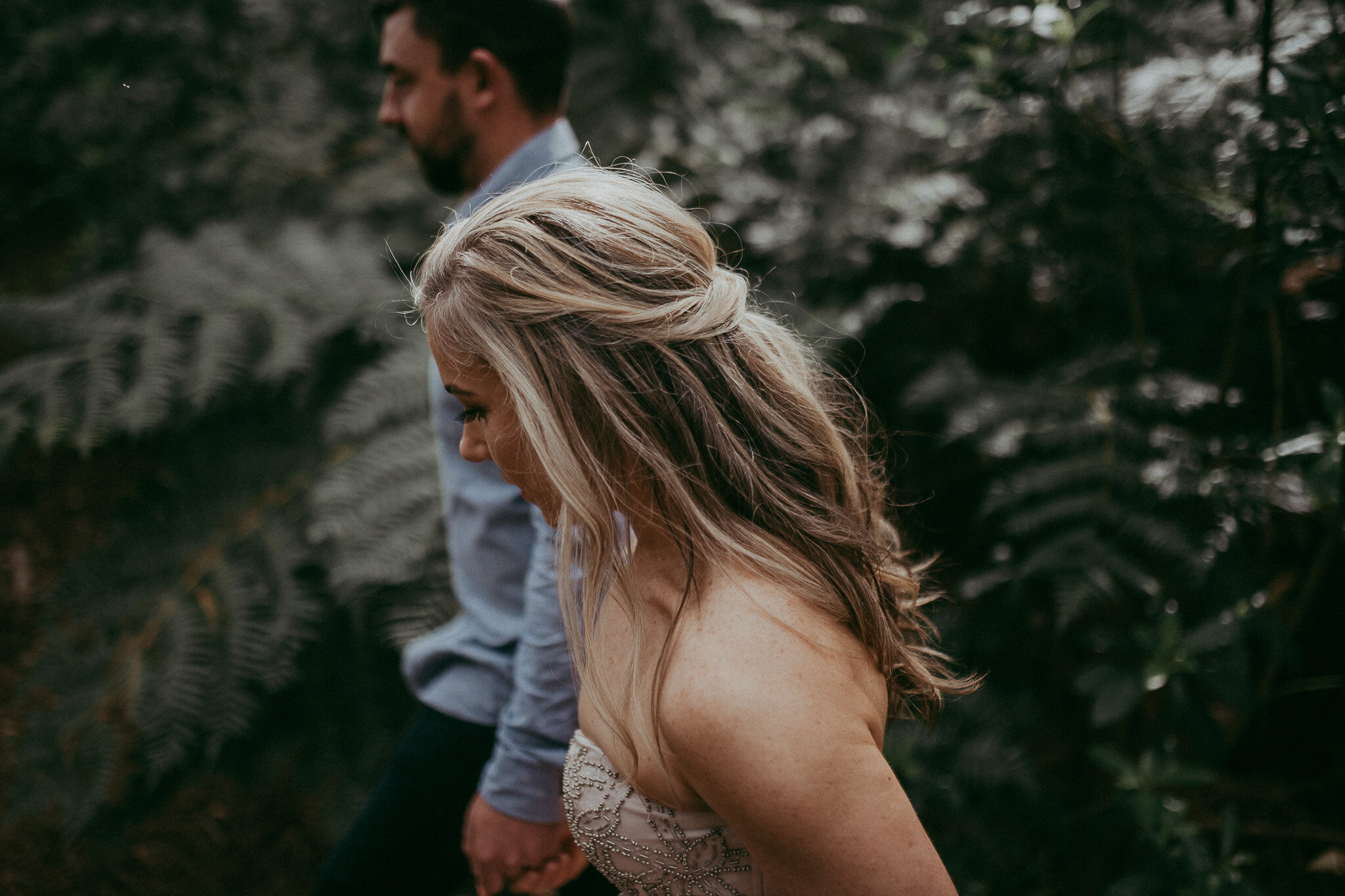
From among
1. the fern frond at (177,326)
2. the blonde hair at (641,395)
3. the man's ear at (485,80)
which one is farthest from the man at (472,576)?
the fern frond at (177,326)

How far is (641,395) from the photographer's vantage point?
98 cm

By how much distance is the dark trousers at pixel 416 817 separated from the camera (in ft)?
5.04

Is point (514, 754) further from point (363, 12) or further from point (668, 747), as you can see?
point (363, 12)

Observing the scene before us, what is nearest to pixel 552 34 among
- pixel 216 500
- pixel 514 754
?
pixel 514 754

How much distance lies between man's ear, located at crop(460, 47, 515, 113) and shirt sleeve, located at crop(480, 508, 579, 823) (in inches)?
34.1

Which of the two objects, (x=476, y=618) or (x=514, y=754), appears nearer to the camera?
(x=514, y=754)

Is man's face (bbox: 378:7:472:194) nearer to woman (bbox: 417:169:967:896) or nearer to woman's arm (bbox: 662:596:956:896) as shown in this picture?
woman (bbox: 417:169:967:896)

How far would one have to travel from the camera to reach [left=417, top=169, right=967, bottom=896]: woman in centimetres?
85

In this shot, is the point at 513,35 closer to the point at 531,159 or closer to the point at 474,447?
the point at 531,159

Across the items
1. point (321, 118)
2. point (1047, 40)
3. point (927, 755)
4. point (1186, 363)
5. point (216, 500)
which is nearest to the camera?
Result: point (1047, 40)

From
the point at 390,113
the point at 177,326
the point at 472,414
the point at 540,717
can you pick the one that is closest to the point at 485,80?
the point at 390,113

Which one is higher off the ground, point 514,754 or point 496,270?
point 496,270

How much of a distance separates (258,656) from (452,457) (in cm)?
103

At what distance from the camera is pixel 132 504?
242cm
